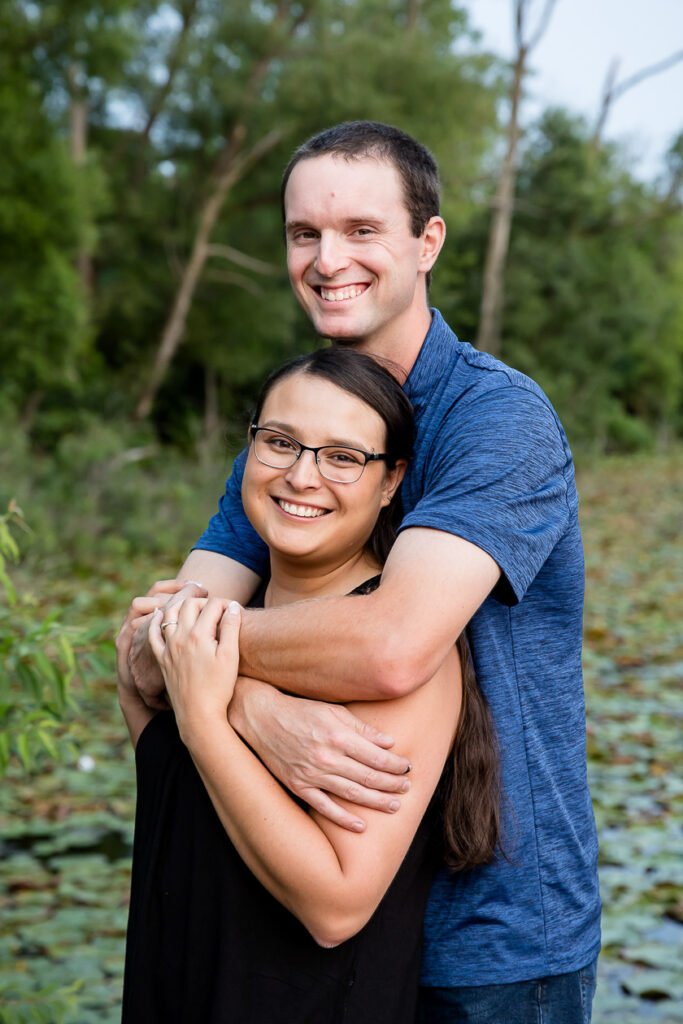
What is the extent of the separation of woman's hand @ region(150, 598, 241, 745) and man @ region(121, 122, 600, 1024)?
0.13ft

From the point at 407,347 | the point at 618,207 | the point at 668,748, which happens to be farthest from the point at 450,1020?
the point at 618,207

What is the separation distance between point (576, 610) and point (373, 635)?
50cm

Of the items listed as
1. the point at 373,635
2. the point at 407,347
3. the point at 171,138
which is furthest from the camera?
the point at 171,138

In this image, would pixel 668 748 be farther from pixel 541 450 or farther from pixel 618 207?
pixel 618 207

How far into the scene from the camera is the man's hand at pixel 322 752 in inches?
59.9

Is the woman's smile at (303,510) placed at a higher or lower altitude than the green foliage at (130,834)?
higher

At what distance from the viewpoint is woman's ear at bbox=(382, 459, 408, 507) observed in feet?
6.17

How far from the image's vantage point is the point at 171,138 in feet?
57.5

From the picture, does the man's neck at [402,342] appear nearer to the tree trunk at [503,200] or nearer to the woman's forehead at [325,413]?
the woman's forehead at [325,413]

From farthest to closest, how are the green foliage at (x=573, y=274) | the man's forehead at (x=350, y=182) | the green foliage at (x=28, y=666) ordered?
the green foliage at (x=573, y=274)
the green foliage at (x=28, y=666)
the man's forehead at (x=350, y=182)

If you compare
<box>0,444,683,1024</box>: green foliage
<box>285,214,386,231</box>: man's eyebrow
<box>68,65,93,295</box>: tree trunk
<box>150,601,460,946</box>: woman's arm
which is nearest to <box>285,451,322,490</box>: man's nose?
<box>150,601,460,946</box>: woman's arm

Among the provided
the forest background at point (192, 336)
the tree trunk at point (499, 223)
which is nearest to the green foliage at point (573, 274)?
the forest background at point (192, 336)

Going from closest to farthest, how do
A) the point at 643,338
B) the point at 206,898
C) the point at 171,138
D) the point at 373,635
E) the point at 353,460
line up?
1. the point at 373,635
2. the point at 206,898
3. the point at 353,460
4. the point at 171,138
5. the point at 643,338

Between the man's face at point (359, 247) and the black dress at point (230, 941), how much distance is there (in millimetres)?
880
